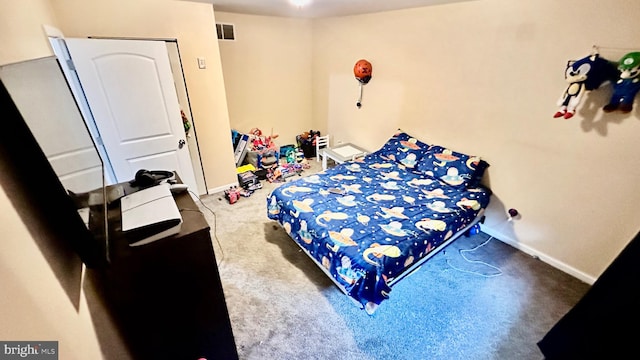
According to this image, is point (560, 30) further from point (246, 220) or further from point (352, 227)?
point (246, 220)

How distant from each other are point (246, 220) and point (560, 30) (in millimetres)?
3360

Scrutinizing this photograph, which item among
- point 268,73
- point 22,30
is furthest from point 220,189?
point 22,30

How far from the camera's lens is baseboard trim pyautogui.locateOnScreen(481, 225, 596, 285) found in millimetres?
2127

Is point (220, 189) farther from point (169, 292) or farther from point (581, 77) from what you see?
point (581, 77)

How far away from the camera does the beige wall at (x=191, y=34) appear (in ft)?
7.46

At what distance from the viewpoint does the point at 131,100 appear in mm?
2449

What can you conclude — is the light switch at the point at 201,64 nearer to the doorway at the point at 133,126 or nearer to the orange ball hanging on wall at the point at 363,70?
the doorway at the point at 133,126

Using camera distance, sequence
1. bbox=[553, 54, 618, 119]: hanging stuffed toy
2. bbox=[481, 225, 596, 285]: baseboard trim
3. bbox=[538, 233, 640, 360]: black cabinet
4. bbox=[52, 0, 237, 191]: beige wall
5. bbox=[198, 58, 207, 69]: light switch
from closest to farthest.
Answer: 1. bbox=[538, 233, 640, 360]: black cabinet
2. bbox=[553, 54, 618, 119]: hanging stuffed toy
3. bbox=[481, 225, 596, 285]: baseboard trim
4. bbox=[52, 0, 237, 191]: beige wall
5. bbox=[198, 58, 207, 69]: light switch

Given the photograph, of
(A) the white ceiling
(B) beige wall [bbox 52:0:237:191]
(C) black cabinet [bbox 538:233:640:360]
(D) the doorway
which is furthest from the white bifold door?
(C) black cabinet [bbox 538:233:640:360]

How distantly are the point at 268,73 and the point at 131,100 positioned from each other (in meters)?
2.25

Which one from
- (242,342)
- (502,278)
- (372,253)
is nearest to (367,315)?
(372,253)

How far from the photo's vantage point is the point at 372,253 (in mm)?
1706

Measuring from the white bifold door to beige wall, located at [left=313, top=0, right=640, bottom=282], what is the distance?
106 inches

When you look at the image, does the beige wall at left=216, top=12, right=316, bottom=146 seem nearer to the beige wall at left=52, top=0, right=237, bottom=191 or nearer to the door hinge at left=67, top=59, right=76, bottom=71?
the beige wall at left=52, top=0, right=237, bottom=191
